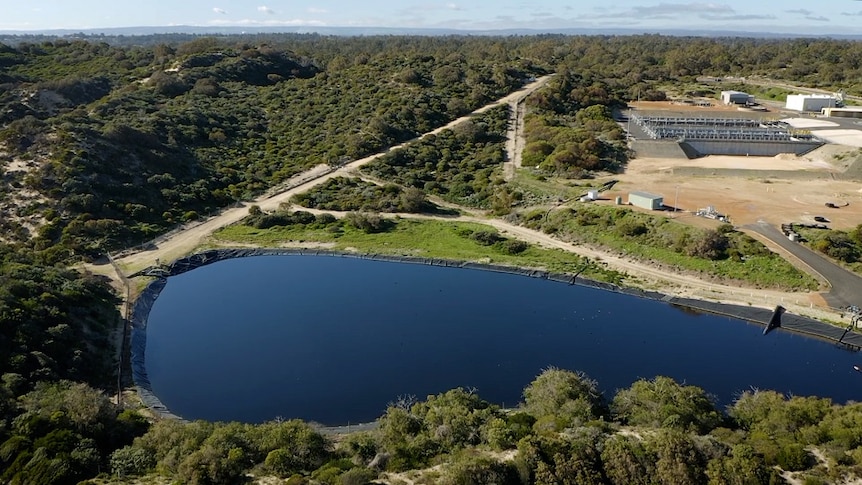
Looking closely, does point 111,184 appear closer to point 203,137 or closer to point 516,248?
point 203,137

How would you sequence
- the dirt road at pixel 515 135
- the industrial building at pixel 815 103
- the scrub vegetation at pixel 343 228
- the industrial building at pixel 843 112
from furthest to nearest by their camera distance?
the industrial building at pixel 815 103, the industrial building at pixel 843 112, the dirt road at pixel 515 135, the scrub vegetation at pixel 343 228

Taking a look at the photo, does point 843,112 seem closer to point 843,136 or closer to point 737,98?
point 737,98

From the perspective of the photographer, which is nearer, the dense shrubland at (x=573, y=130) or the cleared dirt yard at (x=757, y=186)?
the cleared dirt yard at (x=757, y=186)

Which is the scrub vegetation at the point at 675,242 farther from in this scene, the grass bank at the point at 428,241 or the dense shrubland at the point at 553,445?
the dense shrubland at the point at 553,445

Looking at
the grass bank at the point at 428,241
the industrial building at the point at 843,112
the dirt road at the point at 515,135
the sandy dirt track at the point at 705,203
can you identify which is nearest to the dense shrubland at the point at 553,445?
the sandy dirt track at the point at 705,203

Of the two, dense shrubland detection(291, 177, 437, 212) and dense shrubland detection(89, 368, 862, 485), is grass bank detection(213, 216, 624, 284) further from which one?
dense shrubland detection(89, 368, 862, 485)

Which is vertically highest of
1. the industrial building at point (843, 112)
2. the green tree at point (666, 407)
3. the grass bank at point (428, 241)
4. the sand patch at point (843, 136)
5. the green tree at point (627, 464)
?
the industrial building at point (843, 112)

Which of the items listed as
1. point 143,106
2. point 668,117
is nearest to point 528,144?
point 668,117
